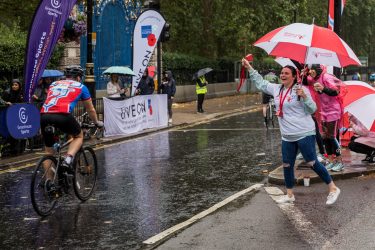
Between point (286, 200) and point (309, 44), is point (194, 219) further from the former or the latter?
point (309, 44)

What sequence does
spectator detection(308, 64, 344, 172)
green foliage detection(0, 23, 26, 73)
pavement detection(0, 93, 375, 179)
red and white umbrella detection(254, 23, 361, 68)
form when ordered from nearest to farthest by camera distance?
red and white umbrella detection(254, 23, 361, 68) → spectator detection(308, 64, 344, 172) → pavement detection(0, 93, 375, 179) → green foliage detection(0, 23, 26, 73)

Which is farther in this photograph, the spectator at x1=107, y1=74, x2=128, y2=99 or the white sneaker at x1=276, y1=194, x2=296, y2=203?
the spectator at x1=107, y1=74, x2=128, y2=99

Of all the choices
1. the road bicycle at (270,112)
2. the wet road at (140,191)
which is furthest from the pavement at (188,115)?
the road bicycle at (270,112)

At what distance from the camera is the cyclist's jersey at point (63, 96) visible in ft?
25.0

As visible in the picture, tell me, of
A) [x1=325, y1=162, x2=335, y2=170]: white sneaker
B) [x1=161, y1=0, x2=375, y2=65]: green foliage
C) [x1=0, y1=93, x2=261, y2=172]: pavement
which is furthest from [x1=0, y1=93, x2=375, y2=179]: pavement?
[x1=161, y1=0, x2=375, y2=65]: green foliage

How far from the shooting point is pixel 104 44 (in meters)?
24.1

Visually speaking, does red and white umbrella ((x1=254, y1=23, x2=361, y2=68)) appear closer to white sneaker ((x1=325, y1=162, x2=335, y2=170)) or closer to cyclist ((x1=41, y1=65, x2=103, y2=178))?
white sneaker ((x1=325, y1=162, x2=335, y2=170))

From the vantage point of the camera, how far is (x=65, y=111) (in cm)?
762

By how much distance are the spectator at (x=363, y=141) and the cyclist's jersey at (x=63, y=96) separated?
5.06 meters

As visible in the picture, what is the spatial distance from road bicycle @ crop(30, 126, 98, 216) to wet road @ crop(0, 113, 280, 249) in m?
0.15

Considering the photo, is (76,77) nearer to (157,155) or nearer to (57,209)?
(57,209)

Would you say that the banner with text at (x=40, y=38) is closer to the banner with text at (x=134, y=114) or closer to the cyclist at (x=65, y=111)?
the banner with text at (x=134, y=114)

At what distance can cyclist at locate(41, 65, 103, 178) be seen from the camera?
761 centimetres

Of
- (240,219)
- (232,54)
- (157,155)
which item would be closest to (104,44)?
(157,155)
